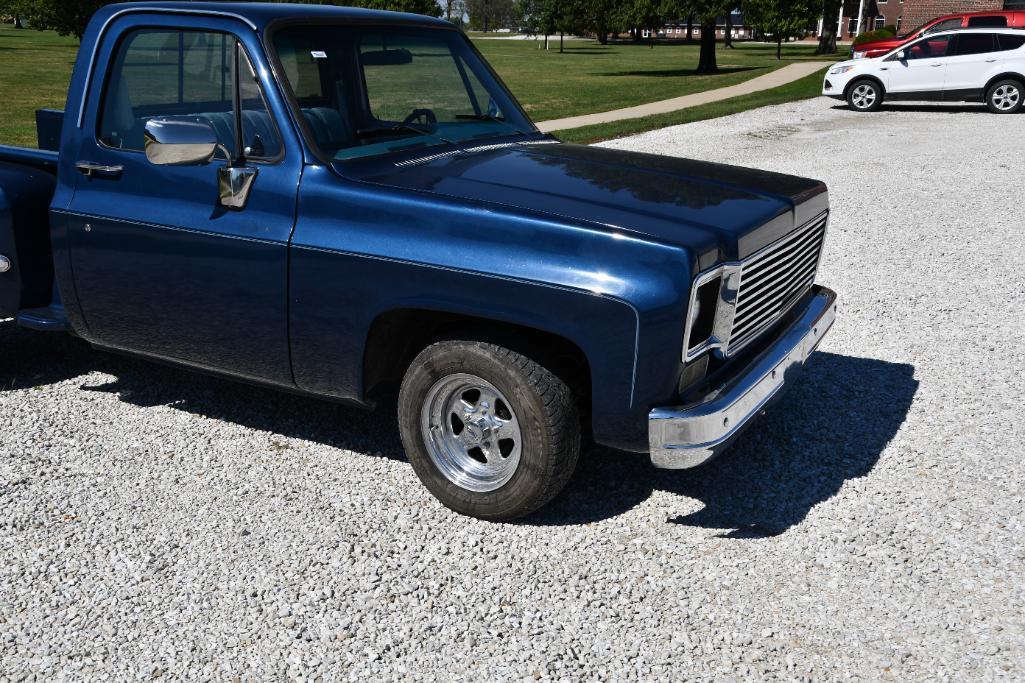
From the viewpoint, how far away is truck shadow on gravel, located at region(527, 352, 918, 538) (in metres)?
4.16

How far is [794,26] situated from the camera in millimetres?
49969

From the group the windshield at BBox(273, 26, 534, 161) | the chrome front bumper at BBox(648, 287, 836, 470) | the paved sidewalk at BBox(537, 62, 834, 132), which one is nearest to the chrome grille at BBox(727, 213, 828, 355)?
the chrome front bumper at BBox(648, 287, 836, 470)

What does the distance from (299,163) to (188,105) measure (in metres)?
0.96

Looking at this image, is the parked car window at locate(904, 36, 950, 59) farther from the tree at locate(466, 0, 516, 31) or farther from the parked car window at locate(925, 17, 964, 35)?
the tree at locate(466, 0, 516, 31)

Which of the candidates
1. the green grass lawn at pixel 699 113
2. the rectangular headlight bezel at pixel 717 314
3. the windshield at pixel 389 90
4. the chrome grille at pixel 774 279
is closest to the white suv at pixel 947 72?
the green grass lawn at pixel 699 113

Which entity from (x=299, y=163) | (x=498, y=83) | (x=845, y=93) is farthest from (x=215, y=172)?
(x=845, y=93)

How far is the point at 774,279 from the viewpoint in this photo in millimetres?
4121

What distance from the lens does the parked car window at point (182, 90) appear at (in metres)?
4.14

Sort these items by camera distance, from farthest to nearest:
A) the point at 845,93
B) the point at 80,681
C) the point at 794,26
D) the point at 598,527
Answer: the point at 794,26
the point at 845,93
the point at 598,527
the point at 80,681

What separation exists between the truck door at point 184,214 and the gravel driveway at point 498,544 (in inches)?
Answer: 23.5

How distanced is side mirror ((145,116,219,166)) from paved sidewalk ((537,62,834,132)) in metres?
12.9

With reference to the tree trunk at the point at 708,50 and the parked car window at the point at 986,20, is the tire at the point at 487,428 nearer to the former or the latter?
the parked car window at the point at 986,20

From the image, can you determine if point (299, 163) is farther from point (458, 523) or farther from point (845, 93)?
point (845, 93)

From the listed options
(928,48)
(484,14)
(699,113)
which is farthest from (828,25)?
(484,14)
